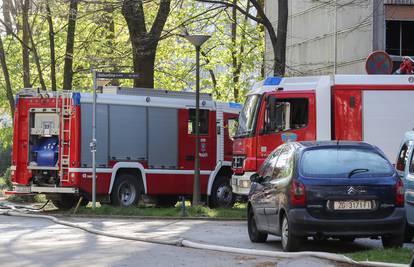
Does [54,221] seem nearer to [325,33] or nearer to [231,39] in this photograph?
[325,33]

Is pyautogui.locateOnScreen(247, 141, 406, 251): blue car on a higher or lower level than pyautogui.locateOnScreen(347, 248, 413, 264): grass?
higher

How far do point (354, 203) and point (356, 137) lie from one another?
6578 millimetres

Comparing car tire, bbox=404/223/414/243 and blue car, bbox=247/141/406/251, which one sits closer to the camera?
blue car, bbox=247/141/406/251

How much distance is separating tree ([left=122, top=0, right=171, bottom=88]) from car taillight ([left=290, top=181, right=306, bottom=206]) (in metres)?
14.1

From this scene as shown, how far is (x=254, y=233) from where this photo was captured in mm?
12469

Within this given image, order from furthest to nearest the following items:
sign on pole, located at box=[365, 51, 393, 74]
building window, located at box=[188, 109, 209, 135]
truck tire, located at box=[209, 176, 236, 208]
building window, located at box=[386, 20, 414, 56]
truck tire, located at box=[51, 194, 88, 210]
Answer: building window, located at box=[386, 20, 414, 56], truck tire, located at box=[209, 176, 236, 208], building window, located at box=[188, 109, 209, 135], truck tire, located at box=[51, 194, 88, 210], sign on pole, located at box=[365, 51, 393, 74]

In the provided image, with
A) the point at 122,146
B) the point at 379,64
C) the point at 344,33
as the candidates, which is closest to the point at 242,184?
the point at 122,146

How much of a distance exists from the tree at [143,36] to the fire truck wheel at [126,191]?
195 inches

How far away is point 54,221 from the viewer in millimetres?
16766

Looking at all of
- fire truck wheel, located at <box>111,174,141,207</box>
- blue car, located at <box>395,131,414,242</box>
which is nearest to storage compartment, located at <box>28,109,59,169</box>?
fire truck wheel, located at <box>111,174,141,207</box>

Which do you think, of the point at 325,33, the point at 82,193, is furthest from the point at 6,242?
the point at 325,33

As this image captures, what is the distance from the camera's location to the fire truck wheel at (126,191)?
2016cm

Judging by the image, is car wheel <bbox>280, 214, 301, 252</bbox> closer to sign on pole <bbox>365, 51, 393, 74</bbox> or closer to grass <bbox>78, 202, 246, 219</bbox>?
grass <bbox>78, 202, 246, 219</bbox>

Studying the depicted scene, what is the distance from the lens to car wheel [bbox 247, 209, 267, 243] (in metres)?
12.3
